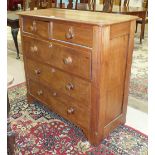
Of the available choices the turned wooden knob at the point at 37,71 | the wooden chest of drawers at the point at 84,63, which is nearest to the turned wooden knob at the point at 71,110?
the wooden chest of drawers at the point at 84,63

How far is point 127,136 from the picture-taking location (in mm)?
1743

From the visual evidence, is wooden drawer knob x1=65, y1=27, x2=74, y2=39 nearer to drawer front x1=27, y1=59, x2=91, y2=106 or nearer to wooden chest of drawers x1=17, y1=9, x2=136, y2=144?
wooden chest of drawers x1=17, y1=9, x2=136, y2=144

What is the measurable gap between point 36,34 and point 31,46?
159mm

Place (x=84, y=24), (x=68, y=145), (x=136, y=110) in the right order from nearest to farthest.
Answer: (x=84, y=24), (x=68, y=145), (x=136, y=110)

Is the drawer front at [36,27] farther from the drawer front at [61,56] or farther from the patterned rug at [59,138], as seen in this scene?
the patterned rug at [59,138]

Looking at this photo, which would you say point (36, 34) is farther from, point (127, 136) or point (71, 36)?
point (127, 136)

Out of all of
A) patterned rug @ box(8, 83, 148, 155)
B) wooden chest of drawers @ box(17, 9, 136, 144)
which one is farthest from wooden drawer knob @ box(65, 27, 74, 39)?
patterned rug @ box(8, 83, 148, 155)

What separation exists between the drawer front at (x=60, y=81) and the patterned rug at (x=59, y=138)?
337 millimetres

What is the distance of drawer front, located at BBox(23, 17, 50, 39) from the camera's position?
168 cm

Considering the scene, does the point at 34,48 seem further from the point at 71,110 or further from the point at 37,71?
the point at 71,110

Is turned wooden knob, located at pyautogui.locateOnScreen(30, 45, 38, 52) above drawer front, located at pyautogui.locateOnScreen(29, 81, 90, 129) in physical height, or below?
above

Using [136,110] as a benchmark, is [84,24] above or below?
above

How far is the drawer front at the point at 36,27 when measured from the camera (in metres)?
1.68
